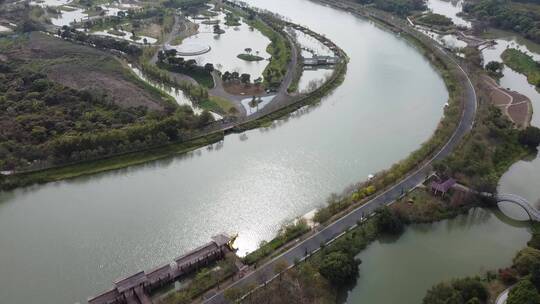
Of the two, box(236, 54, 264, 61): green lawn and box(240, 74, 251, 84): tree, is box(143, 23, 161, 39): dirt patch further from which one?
box(240, 74, 251, 84): tree

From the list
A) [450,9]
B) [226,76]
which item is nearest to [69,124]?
[226,76]

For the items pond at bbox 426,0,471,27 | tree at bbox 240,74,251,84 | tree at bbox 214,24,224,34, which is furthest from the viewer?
pond at bbox 426,0,471,27

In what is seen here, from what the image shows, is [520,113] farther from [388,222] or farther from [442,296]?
[442,296]

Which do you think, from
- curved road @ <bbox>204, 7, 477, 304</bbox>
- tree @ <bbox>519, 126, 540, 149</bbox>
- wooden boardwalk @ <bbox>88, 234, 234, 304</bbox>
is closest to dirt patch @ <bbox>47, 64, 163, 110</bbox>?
wooden boardwalk @ <bbox>88, 234, 234, 304</bbox>

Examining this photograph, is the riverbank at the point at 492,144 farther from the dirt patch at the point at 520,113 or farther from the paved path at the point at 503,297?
the paved path at the point at 503,297

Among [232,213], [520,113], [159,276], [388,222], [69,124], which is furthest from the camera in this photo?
[520,113]

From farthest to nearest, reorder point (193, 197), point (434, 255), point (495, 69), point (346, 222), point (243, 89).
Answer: point (495, 69)
point (243, 89)
point (193, 197)
point (346, 222)
point (434, 255)

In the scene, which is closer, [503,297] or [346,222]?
[503,297]
